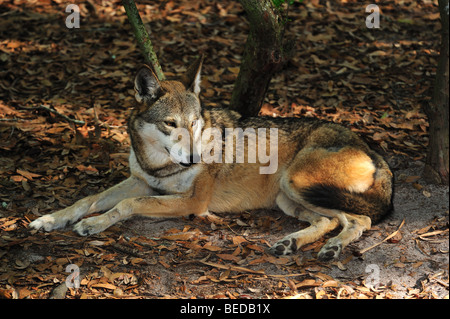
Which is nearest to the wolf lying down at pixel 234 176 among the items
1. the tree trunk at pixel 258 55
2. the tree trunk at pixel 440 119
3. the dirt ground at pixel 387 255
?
the dirt ground at pixel 387 255

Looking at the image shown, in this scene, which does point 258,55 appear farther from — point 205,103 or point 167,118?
point 167,118

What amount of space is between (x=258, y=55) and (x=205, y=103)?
5.19 ft

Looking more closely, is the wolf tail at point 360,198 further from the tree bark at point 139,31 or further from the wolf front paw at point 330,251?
the tree bark at point 139,31

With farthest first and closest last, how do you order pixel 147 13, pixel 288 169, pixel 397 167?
1. pixel 147 13
2. pixel 397 167
3. pixel 288 169

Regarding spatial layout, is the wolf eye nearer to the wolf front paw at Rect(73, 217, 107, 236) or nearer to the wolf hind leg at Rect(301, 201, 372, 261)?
the wolf front paw at Rect(73, 217, 107, 236)

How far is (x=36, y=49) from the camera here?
972cm

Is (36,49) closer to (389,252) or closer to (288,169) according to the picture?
(288,169)

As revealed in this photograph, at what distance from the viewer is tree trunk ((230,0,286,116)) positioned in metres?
6.83

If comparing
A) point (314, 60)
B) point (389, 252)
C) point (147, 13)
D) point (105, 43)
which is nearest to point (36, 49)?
point (105, 43)

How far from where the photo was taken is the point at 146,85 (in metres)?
5.92

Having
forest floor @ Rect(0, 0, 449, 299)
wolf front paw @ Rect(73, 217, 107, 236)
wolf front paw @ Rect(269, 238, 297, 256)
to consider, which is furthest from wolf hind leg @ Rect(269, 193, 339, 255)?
wolf front paw @ Rect(73, 217, 107, 236)

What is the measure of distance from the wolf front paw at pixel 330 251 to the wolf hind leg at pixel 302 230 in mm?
270

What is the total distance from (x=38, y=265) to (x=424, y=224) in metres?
4.11

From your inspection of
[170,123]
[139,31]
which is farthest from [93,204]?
[139,31]
